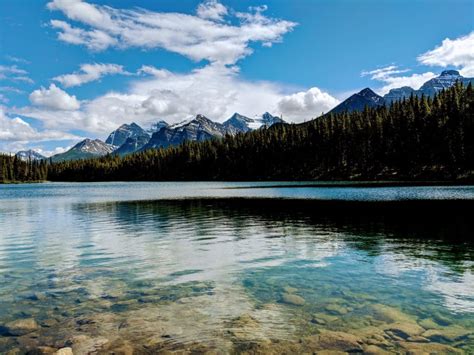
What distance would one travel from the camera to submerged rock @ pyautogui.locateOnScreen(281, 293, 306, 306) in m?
15.2

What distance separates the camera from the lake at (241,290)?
38.7 feet

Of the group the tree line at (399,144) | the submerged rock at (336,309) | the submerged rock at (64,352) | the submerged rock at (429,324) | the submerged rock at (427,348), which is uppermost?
the tree line at (399,144)

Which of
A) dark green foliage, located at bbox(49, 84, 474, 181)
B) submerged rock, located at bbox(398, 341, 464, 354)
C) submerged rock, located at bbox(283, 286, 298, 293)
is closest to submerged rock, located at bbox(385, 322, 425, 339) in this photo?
submerged rock, located at bbox(398, 341, 464, 354)

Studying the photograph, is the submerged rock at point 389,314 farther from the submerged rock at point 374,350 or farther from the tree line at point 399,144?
the tree line at point 399,144

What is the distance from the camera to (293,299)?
15656 millimetres

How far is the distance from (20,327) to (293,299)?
32.3 ft

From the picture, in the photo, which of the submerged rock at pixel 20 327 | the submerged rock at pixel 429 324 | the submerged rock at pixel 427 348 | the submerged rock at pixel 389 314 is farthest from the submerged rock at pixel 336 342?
the submerged rock at pixel 20 327

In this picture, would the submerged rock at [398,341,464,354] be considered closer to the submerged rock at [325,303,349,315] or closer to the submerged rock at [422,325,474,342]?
the submerged rock at [422,325,474,342]

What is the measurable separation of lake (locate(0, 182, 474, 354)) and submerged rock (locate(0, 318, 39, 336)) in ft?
0.12

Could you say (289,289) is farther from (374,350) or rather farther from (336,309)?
(374,350)

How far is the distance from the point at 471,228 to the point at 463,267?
15115 millimetres

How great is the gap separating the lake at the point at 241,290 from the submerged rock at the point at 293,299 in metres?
0.08

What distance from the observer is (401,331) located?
1216 centimetres

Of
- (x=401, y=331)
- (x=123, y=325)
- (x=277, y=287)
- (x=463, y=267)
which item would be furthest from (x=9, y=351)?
(x=463, y=267)
